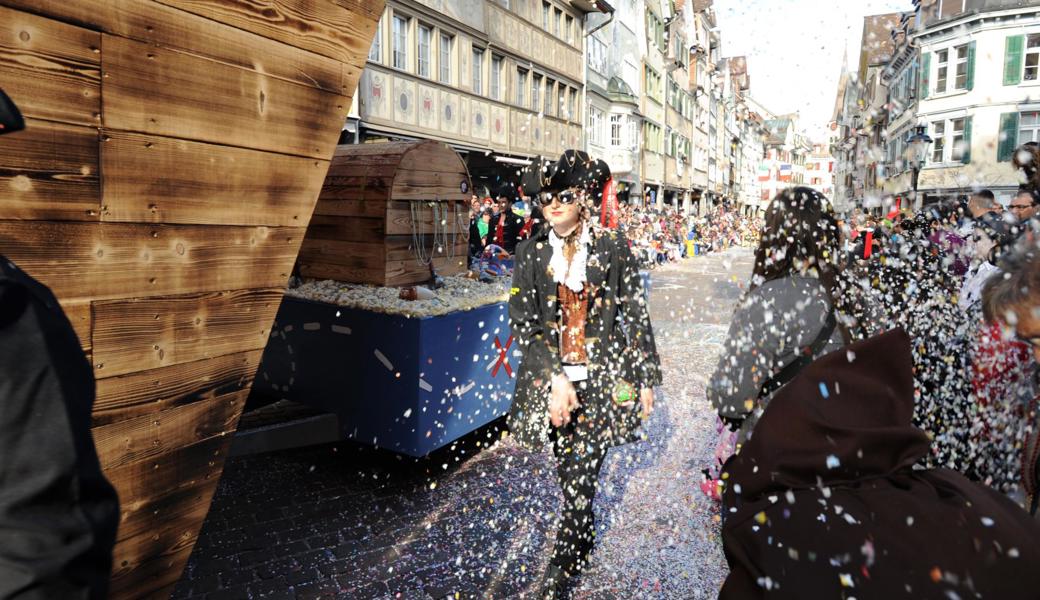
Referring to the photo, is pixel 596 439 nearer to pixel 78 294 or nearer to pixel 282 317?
pixel 78 294

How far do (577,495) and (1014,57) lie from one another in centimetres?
3248

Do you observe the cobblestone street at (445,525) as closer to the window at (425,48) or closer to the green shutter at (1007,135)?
the window at (425,48)

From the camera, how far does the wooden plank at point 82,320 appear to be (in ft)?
5.63

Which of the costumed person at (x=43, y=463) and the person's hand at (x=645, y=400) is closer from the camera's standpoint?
the costumed person at (x=43, y=463)

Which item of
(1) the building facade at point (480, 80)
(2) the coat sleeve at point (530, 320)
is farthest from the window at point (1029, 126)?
(2) the coat sleeve at point (530, 320)

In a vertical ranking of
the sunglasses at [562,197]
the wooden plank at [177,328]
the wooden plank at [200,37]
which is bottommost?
the wooden plank at [177,328]

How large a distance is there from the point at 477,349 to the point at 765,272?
2.44 metres

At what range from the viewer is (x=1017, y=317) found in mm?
1741

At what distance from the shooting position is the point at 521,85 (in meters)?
19.9

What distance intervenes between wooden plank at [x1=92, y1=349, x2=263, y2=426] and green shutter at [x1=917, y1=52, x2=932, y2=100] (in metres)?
36.8

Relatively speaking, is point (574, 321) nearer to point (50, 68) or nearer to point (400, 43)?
point (50, 68)

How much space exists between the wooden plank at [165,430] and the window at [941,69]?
36.6 m

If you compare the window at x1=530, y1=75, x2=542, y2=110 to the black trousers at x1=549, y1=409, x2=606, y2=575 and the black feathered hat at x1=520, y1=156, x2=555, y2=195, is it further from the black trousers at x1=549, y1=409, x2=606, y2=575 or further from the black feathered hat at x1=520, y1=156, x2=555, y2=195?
the black trousers at x1=549, y1=409, x2=606, y2=575

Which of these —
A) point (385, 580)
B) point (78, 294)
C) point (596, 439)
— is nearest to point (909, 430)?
point (78, 294)
